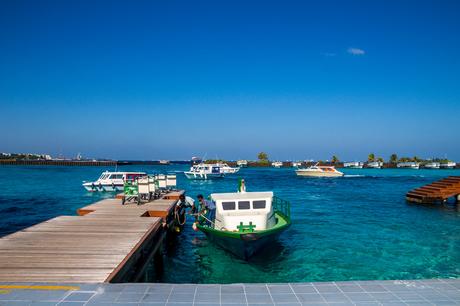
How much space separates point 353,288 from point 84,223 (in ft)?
35.9

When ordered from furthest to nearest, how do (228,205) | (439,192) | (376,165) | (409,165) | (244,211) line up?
(376,165), (409,165), (439,192), (228,205), (244,211)

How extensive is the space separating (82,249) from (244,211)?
26.7ft

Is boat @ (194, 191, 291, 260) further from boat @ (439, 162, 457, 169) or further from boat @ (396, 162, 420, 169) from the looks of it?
boat @ (439, 162, 457, 169)

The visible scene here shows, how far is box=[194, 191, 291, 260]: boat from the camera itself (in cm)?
1434

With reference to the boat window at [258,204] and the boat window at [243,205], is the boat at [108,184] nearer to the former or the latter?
the boat window at [243,205]

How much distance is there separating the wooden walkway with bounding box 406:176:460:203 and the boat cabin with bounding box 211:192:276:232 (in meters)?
26.4

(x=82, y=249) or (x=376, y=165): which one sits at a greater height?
(x=82, y=249)

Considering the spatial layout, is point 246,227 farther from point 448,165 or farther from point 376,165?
point 448,165

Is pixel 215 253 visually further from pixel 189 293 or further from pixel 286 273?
pixel 189 293

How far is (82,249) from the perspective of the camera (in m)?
9.70

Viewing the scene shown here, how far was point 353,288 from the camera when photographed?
6.79 meters

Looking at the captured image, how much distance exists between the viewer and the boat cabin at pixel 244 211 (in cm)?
1558

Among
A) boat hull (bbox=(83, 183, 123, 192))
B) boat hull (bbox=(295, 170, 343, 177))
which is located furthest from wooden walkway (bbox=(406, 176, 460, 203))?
boat hull (bbox=(295, 170, 343, 177))

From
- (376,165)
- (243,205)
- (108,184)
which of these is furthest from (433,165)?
(243,205)
